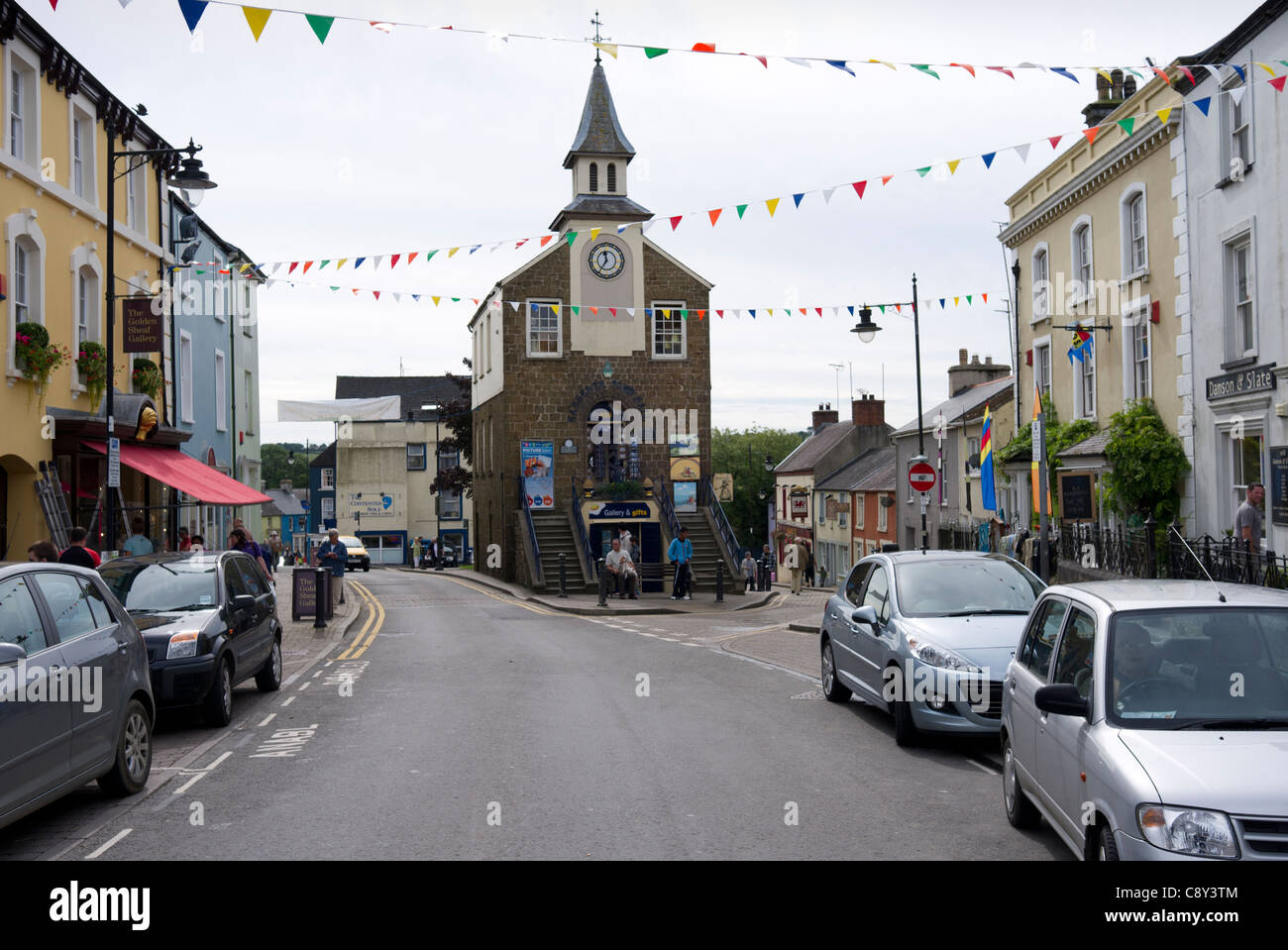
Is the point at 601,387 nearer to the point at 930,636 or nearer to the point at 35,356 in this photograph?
the point at 35,356

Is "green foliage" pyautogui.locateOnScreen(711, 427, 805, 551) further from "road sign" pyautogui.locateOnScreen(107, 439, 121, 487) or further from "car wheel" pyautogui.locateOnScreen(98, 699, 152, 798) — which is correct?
"car wheel" pyautogui.locateOnScreen(98, 699, 152, 798)

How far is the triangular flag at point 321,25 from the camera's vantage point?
31.4 ft

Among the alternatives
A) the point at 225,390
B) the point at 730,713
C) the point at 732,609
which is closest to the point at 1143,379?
the point at 732,609

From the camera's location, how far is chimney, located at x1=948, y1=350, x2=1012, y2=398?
4716 cm

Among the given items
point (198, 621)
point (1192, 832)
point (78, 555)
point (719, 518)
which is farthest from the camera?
point (719, 518)

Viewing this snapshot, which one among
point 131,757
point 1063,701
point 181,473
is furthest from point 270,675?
point 1063,701

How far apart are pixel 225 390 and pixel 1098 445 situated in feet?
68.5

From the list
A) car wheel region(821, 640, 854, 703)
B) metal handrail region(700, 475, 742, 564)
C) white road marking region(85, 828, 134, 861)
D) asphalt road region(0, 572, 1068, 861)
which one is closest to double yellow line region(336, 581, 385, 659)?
asphalt road region(0, 572, 1068, 861)

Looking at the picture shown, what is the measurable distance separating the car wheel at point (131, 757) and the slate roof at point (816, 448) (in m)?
50.6

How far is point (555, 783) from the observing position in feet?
26.1

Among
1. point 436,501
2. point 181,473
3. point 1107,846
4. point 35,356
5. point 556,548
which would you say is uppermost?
point 35,356

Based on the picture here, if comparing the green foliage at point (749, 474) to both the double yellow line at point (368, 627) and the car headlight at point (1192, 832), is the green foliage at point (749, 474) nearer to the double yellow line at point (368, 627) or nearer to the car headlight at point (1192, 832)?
the double yellow line at point (368, 627)

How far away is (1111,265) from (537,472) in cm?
1923

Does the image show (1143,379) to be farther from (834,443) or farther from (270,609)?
(834,443)
